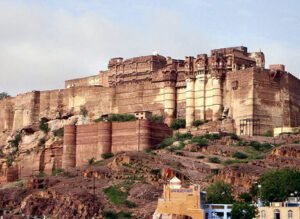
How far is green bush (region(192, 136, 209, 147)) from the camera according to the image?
8631 centimetres

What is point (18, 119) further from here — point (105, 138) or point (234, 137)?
point (234, 137)

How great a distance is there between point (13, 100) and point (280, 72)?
35.5 m

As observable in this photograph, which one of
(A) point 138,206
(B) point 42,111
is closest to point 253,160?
(A) point 138,206

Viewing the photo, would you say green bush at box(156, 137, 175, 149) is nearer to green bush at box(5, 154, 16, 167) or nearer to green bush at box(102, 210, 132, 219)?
green bush at box(102, 210, 132, 219)

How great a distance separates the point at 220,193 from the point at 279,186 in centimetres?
494

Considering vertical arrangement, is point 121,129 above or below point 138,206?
above

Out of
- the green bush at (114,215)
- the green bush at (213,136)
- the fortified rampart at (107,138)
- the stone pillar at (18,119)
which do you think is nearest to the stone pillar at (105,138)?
the fortified rampart at (107,138)

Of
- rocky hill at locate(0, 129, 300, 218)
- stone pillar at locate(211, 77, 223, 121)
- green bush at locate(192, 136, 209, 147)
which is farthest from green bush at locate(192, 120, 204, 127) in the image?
green bush at locate(192, 136, 209, 147)

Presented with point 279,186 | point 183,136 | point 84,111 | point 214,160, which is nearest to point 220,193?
point 279,186

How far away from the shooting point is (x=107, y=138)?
90.6 meters

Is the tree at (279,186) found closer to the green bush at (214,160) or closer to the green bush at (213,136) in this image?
the green bush at (214,160)

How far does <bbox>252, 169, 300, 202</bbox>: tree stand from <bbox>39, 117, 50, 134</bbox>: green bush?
41.3 metres

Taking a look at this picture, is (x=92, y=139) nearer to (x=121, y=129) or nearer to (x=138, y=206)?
(x=121, y=129)

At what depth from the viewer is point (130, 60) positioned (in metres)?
104
